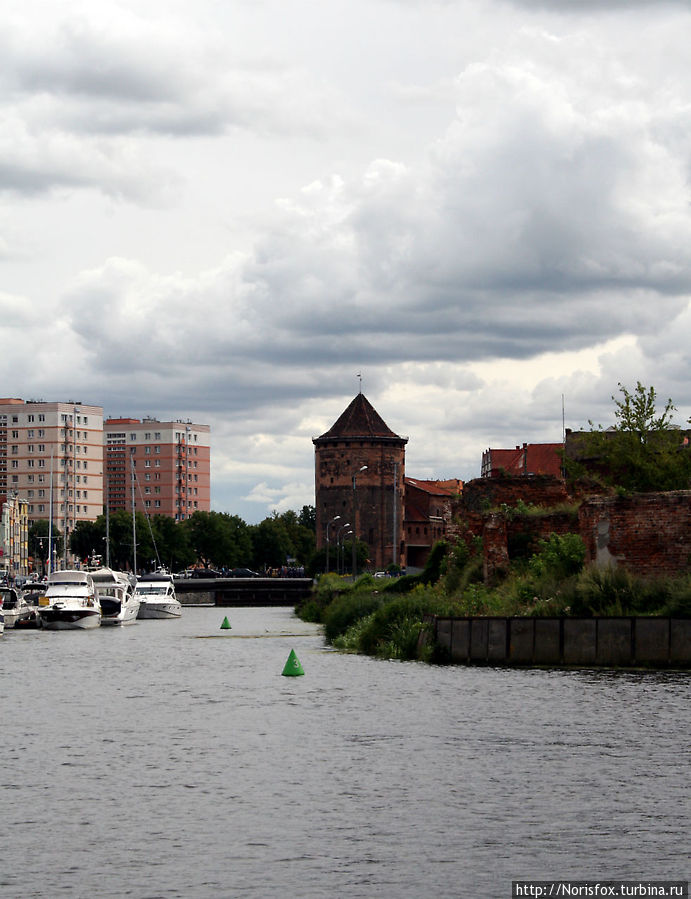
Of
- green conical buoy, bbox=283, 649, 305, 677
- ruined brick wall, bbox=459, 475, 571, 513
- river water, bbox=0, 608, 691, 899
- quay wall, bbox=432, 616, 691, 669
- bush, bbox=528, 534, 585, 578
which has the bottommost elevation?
green conical buoy, bbox=283, 649, 305, 677

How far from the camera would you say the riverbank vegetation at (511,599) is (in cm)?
3591

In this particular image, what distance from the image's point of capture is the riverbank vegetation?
35906 millimetres

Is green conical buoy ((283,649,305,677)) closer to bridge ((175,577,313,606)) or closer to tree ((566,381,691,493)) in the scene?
tree ((566,381,691,493))

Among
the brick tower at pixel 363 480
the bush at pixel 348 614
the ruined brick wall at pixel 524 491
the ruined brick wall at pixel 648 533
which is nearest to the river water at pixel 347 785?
the ruined brick wall at pixel 648 533

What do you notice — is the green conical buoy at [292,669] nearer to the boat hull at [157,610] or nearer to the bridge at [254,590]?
the boat hull at [157,610]

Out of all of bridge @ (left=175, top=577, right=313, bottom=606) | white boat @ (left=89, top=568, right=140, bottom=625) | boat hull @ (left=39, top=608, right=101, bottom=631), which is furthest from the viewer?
bridge @ (left=175, top=577, right=313, bottom=606)

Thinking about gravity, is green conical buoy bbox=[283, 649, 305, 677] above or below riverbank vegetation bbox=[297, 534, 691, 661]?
below

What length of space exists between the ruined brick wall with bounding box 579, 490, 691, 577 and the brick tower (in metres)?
145

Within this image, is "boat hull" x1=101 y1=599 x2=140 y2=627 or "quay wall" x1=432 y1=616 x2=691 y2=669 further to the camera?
"boat hull" x1=101 y1=599 x2=140 y2=627

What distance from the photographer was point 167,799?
18203 millimetres

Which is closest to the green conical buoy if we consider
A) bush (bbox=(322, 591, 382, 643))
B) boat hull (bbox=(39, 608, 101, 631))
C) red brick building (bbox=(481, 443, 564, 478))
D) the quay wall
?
the quay wall

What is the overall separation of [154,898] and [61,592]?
62.3 m

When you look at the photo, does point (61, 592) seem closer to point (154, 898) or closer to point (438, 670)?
point (438, 670)

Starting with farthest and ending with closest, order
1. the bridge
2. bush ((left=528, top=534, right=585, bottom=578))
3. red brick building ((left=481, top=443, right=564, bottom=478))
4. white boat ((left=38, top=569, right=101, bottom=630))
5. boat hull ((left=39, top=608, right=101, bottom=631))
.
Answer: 1. red brick building ((left=481, top=443, right=564, bottom=478))
2. the bridge
3. white boat ((left=38, top=569, right=101, bottom=630))
4. boat hull ((left=39, top=608, right=101, bottom=631))
5. bush ((left=528, top=534, right=585, bottom=578))
